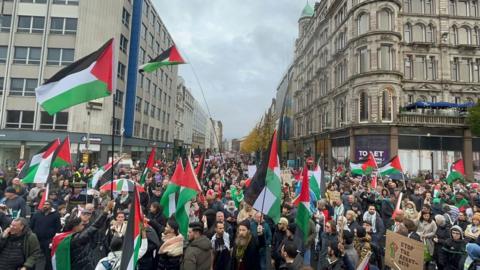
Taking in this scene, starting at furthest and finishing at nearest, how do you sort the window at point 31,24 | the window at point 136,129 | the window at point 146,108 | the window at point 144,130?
the window at point 144,130
the window at point 146,108
the window at point 136,129
the window at point 31,24

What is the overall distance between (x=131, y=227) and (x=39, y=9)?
39101 millimetres

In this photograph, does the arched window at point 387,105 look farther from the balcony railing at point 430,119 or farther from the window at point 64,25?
the window at point 64,25

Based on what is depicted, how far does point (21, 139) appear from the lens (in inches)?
1259

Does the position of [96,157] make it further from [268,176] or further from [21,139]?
[268,176]

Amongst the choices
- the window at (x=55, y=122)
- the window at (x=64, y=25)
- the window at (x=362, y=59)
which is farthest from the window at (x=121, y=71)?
the window at (x=362, y=59)

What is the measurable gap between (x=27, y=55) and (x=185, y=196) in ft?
117

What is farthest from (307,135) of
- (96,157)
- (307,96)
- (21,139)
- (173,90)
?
(21,139)

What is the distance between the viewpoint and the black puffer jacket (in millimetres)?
5328

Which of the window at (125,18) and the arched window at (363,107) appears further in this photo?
the window at (125,18)

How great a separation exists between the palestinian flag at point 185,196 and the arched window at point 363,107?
2907 cm

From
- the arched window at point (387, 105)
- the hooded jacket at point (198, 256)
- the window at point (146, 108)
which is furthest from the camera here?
the window at point (146, 108)

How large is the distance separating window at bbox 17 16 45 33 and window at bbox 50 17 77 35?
3.90 feet

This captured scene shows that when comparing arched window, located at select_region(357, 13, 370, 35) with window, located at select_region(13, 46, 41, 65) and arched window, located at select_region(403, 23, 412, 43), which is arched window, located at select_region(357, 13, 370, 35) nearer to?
arched window, located at select_region(403, 23, 412, 43)

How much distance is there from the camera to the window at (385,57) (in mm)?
32156
